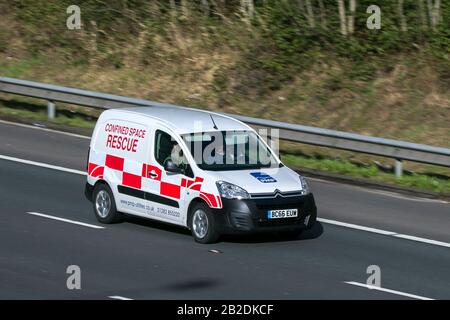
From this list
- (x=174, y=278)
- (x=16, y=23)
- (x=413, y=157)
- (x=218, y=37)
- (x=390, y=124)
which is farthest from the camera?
(x=16, y=23)

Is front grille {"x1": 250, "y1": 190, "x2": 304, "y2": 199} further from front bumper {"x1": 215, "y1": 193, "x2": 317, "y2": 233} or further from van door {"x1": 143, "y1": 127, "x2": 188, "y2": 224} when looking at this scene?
van door {"x1": 143, "y1": 127, "x2": 188, "y2": 224}

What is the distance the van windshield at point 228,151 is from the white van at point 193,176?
0.01 m

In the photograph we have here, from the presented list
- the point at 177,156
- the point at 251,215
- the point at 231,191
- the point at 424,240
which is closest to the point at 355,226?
the point at 424,240

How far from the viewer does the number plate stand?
15609 mm

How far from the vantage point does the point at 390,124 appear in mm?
23594

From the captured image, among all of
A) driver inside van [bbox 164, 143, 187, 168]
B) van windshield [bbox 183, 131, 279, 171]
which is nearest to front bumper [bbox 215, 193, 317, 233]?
van windshield [bbox 183, 131, 279, 171]

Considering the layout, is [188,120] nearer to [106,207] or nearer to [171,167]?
[171,167]

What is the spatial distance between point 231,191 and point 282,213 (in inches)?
30.7

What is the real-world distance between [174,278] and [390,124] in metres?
10.6

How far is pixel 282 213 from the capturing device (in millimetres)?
15688

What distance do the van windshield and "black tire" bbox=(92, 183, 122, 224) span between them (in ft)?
5.27

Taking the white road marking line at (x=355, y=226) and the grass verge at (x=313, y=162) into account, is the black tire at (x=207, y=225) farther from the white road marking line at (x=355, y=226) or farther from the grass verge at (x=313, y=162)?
the grass verge at (x=313, y=162)

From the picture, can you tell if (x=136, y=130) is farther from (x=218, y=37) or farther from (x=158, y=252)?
(x=218, y=37)

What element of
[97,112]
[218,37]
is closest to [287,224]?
[97,112]
